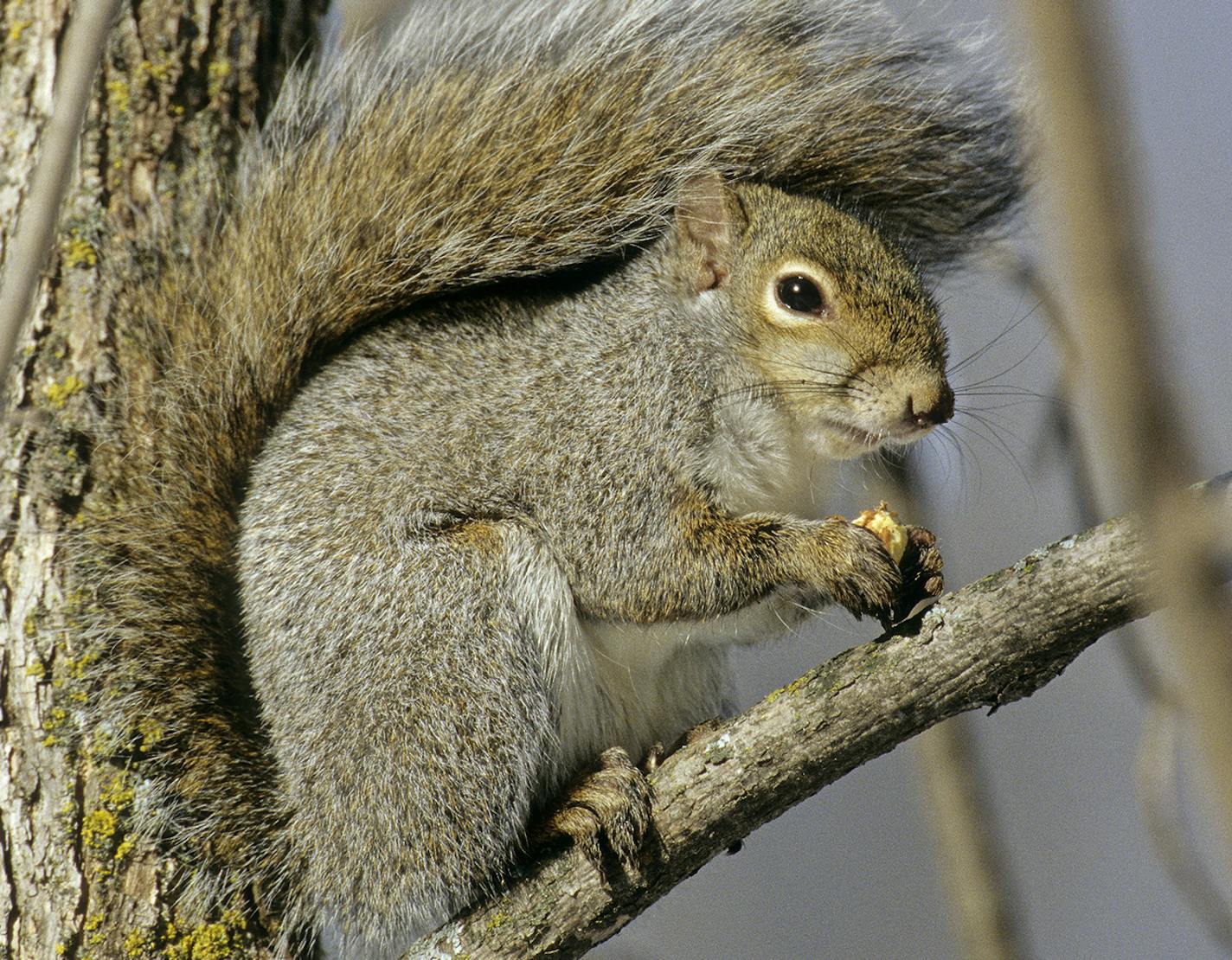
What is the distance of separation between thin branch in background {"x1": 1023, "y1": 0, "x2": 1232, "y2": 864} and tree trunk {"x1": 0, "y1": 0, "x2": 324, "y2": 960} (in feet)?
5.62

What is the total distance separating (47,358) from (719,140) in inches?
54.9

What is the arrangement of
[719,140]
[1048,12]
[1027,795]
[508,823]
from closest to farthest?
[1048,12] < [508,823] < [719,140] < [1027,795]

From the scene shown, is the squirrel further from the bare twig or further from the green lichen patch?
the bare twig

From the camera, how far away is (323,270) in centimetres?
251

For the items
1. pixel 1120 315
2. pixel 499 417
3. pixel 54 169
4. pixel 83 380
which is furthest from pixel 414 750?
pixel 1120 315

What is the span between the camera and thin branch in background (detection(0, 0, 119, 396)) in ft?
3.29

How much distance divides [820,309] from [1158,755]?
47.5 inches

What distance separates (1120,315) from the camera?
56 centimetres

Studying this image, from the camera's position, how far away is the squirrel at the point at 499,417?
224 cm

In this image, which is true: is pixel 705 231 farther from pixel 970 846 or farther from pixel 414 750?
pixel 970 846

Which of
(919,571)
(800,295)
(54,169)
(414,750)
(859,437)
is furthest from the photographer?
(800,295)

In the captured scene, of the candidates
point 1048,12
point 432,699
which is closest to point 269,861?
point 432,699

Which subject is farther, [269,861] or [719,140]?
[719,140]

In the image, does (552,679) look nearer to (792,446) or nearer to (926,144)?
(792,446)
